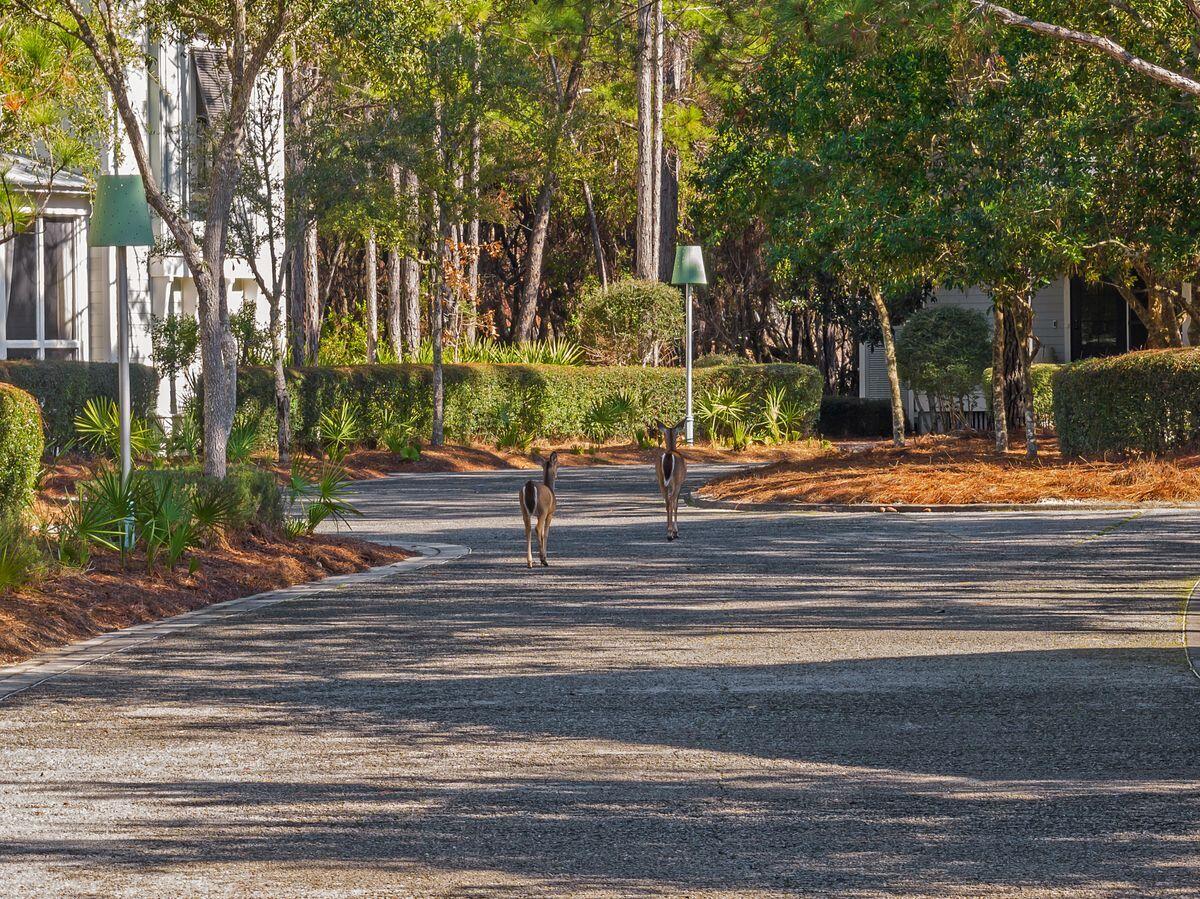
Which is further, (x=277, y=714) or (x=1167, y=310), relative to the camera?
(x=1167, y=310)

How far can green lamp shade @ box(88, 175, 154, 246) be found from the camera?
14.0 meters

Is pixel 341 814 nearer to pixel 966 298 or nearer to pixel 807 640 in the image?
pixel 807 640

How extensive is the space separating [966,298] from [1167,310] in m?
13.2

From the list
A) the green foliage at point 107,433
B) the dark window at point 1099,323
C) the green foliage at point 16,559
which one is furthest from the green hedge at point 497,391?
the green foliage at point 16,559

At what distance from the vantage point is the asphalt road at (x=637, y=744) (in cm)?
570

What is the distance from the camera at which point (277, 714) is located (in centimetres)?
825

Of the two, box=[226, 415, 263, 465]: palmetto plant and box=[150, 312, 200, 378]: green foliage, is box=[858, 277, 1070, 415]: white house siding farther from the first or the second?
box=[150, 312, 200, 378]: green foliage

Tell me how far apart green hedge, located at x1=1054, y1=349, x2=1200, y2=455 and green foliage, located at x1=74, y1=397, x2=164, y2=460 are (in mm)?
11821

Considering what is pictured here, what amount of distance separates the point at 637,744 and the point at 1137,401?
47.5 ft

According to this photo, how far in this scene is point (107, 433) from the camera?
22.8m

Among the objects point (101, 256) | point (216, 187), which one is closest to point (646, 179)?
point (101, 256)

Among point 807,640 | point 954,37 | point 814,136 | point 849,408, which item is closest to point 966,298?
point 849,408

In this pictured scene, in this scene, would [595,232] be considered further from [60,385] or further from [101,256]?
[60,385]

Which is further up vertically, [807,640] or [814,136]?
[814,136]
